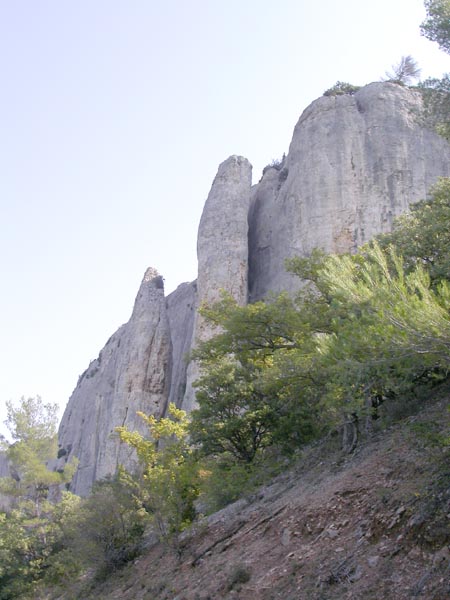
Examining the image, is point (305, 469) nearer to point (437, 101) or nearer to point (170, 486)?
point (170, 486)

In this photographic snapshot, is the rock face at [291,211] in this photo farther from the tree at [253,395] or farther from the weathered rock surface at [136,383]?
the tree at [253,395]

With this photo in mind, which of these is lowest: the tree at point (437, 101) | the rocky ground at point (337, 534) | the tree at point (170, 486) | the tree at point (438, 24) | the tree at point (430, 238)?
the rocky ground at point (337, 534)

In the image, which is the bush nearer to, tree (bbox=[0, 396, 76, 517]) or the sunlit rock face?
the sunlit rock face

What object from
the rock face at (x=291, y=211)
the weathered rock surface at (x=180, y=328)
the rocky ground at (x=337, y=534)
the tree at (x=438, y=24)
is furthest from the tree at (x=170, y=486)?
the weathered rock surface at (x=180, y=328)

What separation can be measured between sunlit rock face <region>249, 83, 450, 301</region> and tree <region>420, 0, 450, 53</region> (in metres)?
17.7

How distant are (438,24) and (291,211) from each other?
69.9ft

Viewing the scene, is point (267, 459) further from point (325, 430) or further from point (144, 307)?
point (144, 307)

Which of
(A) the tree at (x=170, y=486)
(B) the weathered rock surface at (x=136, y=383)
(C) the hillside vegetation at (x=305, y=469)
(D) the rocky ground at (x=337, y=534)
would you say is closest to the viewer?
(D) the rocky ground at (x=337, y=534)

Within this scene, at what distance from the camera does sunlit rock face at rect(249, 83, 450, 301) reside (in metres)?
31.4

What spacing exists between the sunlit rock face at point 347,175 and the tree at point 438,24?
698 inches

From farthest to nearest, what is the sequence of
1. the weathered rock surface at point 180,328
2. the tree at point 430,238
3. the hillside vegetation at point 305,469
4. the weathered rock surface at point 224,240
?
the weathered rock surface at point 180,328 < the weathered rock surface at point 224,240 < the tree at point 430,238 < the hillside vegetation at point 305,469

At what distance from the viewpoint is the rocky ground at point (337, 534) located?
7699 mm

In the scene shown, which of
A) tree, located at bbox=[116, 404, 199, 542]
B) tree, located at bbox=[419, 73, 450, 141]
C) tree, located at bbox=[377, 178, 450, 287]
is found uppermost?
tree, located at bbox=[419, 73, 450, 141]

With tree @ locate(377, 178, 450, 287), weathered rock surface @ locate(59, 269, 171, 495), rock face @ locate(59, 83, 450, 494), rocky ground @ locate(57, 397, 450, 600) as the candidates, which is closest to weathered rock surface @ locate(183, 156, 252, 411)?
rock face @ locate(59, 83, 450, 494)
